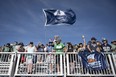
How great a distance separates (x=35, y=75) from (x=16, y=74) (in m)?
1.01

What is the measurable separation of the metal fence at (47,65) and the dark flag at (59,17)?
2646 mm

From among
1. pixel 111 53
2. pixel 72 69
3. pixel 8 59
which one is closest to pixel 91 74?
pixel 72 69

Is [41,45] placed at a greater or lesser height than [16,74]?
greater

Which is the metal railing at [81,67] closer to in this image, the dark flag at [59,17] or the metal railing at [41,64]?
the metal railing at [41,64]

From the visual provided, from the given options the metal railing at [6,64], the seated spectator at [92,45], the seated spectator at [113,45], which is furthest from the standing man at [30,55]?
the seated spectator at [113,45]

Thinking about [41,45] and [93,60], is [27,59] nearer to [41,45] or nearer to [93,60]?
[41,45]

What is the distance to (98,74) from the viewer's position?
913cm

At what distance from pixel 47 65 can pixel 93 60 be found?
2.56 m

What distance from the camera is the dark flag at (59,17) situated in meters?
11.4

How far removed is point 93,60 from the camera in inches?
377

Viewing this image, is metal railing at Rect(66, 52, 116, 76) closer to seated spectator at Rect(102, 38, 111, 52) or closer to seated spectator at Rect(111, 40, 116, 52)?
seated spectator at Rect(102, 38, 111, 52)

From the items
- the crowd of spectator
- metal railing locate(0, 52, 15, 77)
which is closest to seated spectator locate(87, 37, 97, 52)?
the crowd of spectator

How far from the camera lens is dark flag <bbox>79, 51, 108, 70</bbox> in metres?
9.38

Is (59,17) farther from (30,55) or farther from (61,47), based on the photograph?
(30,55)
